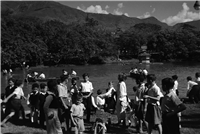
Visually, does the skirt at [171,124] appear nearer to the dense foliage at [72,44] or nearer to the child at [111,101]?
the child at [111,101]

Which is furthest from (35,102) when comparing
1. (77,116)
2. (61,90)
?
(77,116)

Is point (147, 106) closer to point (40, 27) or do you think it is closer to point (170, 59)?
point (40, 27)

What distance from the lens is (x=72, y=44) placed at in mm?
63375

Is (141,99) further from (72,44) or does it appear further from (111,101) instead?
(72,44)

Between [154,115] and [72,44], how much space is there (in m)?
59.0

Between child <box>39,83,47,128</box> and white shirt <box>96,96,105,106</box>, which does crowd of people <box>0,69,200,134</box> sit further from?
white shirt <box>96,96,105,106</box>

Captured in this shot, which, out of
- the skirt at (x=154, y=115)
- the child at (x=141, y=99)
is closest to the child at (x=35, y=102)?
the child at (x=141, y=99)

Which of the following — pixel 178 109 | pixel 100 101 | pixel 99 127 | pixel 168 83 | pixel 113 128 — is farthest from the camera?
pixel 100 101

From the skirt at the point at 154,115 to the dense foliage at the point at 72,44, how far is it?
1756 inches

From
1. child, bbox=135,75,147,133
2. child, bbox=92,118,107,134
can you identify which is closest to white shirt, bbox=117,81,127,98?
child, bbox=135,75,147,133

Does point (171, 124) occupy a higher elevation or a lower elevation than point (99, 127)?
higher

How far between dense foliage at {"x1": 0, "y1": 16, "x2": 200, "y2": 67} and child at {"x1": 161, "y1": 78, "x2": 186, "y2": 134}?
45.7m

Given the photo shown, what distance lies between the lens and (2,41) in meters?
48.1

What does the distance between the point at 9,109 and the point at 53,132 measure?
306cm
